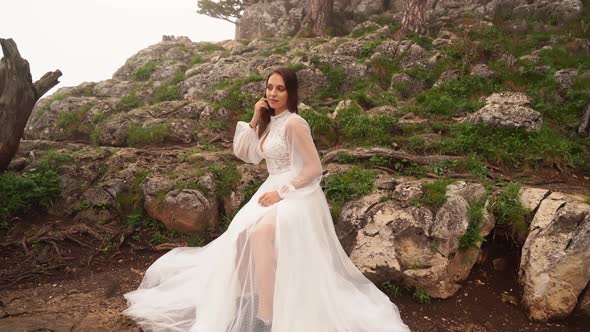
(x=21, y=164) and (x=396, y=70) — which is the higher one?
(x=396, y=70)

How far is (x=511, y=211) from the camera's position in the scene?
5.22 meters

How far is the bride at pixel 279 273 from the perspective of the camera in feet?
11.6

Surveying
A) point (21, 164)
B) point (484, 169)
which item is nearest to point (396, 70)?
point (484, 169)

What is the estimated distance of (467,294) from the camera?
4867 millimetres

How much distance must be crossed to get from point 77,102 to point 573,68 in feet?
48.0

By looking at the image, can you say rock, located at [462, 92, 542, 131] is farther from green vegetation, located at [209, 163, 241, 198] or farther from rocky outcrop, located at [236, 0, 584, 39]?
rocky outcrop, located at [236, 0, 584, 39]

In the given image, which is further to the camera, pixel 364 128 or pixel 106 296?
pixel 364 128

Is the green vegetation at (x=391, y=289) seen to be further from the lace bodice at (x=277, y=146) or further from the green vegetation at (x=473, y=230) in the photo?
the lace bodice at (x=277, y=146)

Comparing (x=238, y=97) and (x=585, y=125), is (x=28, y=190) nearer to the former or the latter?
(x=238, y=97)

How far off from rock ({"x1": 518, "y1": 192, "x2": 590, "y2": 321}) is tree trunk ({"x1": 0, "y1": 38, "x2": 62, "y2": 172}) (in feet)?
29.7

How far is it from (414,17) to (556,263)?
10.8 metres

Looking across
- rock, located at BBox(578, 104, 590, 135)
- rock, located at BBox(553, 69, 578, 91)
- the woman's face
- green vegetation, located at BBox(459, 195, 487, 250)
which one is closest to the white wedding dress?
the woman's face

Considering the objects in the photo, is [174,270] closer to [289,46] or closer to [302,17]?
[289,46]

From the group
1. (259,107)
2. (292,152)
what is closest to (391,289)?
(292,152)
